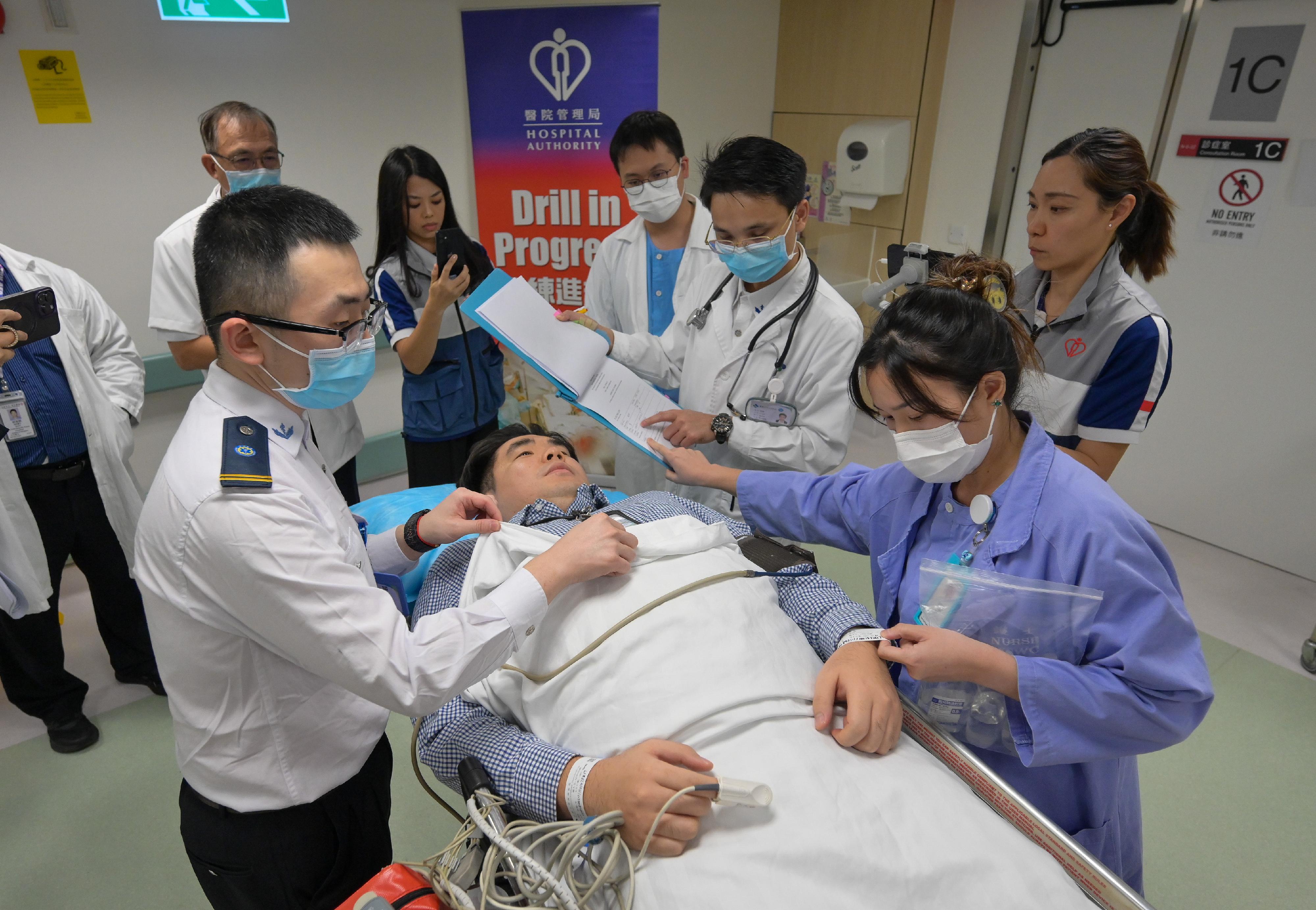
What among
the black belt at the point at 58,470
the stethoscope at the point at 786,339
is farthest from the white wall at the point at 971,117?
the black belt at the point at 58,470

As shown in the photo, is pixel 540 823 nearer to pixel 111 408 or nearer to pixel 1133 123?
pixel 111 408

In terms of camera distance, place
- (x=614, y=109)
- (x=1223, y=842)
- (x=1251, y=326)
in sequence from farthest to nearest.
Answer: (x=614, y=109) < (x=1251, y=326) < (x=1223, y=842)

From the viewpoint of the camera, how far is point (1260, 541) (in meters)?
3.46

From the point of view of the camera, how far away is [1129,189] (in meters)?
1.78

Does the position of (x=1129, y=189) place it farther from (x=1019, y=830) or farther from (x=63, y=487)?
(x=63, y=487)

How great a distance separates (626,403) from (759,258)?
515mm

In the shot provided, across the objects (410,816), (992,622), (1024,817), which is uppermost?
(992,622)

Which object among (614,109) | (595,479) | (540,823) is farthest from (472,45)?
(540,823)

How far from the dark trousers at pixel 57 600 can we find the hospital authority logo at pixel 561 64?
2.42 m

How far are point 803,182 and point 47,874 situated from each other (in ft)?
8.64

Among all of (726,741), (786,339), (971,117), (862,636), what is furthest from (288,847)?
(971,117)

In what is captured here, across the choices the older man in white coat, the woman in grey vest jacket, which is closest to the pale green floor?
the older man in white coat

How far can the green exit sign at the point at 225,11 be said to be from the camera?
295 cm

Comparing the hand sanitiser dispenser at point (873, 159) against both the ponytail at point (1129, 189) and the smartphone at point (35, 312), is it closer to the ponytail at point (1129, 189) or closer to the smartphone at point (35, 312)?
the ponytail at point (1129, 189)
